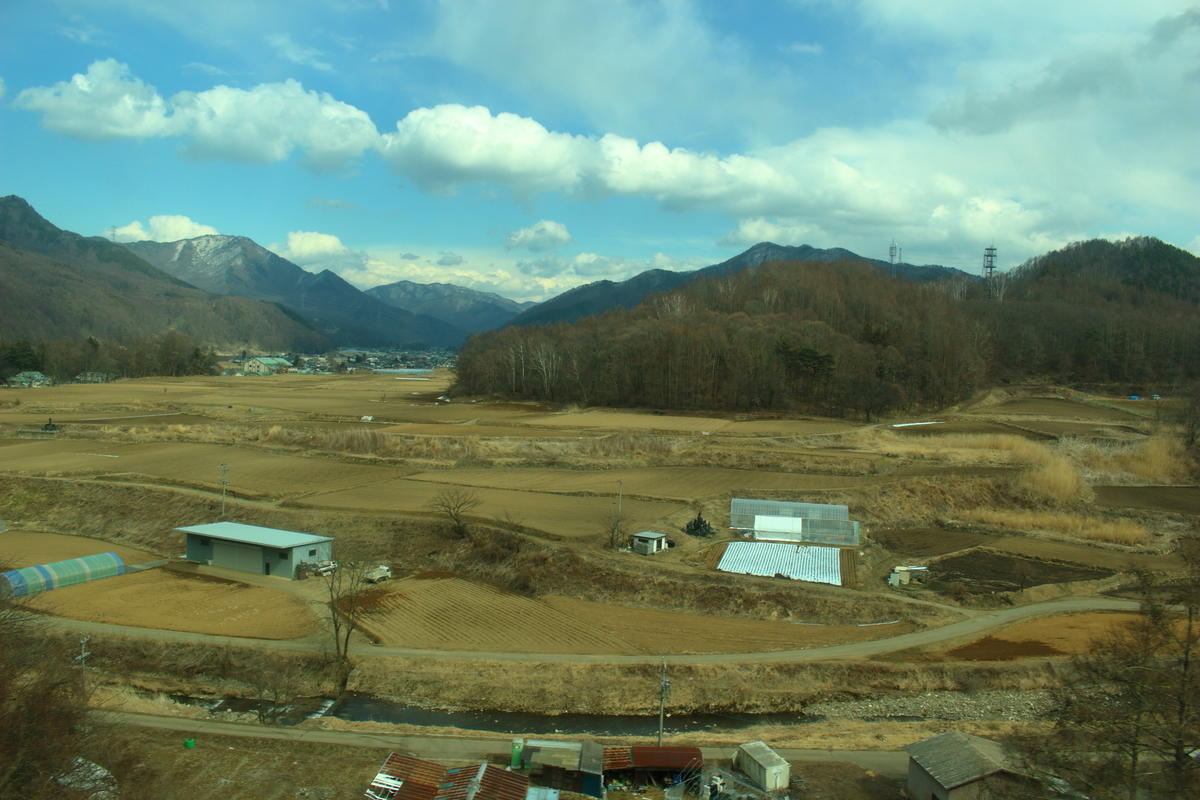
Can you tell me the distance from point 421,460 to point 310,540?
57.5ft

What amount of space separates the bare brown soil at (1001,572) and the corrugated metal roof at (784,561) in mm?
4027

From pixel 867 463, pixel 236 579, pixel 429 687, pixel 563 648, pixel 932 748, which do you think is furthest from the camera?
pixel 867 463

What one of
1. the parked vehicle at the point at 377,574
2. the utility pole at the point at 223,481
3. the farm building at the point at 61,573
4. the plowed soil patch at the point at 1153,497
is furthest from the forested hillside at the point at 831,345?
the farm building at the point at 61,573

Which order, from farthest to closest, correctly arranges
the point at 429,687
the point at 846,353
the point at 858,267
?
the point at 858,267 → the point at 846,353 → the point at 429,687

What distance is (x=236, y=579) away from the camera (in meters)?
28.3

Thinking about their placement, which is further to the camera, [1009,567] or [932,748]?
[1009,567]

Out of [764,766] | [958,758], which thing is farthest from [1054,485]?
[764,766]

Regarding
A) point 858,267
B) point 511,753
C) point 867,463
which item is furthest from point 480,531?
point 858,267

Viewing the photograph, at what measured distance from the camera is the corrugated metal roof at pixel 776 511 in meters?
33.9

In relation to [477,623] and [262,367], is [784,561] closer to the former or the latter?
[477,623]

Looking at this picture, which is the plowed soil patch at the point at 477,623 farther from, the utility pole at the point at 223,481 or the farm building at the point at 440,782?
the utility pole at the point at 223,481

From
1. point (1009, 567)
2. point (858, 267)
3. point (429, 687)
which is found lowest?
point (429, 687)

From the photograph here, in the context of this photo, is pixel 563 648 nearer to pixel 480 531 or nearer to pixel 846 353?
pixel 480 531

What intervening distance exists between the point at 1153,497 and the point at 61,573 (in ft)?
173
